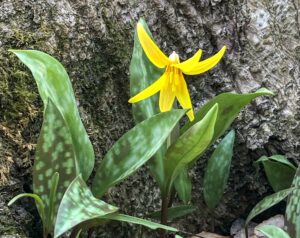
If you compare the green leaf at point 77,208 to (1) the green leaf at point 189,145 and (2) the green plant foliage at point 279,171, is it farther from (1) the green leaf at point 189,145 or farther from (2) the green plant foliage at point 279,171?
(2) the green plant foliage at point 279,171

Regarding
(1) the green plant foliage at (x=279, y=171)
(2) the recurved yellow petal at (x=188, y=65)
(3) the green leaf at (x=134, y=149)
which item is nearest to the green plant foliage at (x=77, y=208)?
(3) the green leaf at (x=134, y=149)

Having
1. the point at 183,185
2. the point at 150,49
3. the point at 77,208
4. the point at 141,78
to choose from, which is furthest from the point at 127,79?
the point at 77,208

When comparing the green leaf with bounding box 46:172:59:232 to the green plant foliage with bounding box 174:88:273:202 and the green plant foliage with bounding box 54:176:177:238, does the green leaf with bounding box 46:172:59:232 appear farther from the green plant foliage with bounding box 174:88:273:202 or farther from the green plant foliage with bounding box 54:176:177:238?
the green plant foliage with bounding box 174:88:273:202

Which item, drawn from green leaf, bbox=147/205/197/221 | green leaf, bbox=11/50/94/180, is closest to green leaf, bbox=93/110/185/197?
green leaf, bbox=11/50/94/180

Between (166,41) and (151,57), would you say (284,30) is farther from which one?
(151,57)

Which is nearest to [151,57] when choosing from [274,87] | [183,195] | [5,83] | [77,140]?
[77,140]
